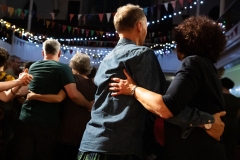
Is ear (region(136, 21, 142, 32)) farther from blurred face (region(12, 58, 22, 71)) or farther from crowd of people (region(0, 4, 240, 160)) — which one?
blurred face (region(12, 58, 22, 71))

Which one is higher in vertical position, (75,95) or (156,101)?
(156,101)

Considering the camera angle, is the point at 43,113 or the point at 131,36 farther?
the point at 43,113

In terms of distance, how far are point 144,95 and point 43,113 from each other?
1.36m

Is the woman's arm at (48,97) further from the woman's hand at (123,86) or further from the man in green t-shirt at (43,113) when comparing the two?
the woman's hand at (123,86)

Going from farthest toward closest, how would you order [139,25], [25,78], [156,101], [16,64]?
[16,64]
[25,78]
[139,25]
[156,101]

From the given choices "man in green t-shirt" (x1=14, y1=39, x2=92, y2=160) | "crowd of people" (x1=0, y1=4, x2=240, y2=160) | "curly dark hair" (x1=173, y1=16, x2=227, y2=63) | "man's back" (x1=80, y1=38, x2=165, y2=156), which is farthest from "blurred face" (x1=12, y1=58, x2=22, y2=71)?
"curly dark hair" (x1=173, y1=16, x2=227, y2=63)

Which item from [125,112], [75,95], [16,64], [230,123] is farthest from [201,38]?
[16,64]

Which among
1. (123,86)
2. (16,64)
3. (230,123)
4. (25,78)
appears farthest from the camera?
(16,64)

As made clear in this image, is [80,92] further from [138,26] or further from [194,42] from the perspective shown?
[194,42]

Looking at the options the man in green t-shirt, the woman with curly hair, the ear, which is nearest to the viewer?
the woman with curly hair

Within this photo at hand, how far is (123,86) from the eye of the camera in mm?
1641

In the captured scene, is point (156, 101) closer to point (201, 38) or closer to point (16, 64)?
point (201, 38)

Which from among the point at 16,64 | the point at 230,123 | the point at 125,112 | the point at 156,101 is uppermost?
the point at 156,101

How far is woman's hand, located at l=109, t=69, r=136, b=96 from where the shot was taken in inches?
64.3
